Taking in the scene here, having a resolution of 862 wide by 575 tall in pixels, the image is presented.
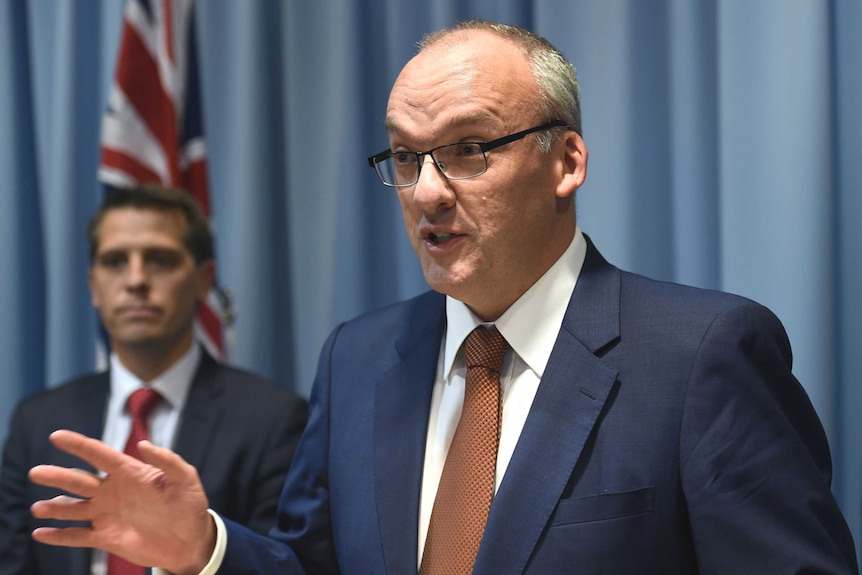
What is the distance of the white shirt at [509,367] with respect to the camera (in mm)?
1505

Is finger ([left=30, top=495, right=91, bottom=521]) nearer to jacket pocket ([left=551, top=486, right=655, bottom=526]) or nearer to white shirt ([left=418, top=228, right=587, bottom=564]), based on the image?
white shirt ([left=418, top=228, right=587, bottom=564])

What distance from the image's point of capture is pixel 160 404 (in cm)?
258

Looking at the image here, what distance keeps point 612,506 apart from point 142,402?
60.3 inches

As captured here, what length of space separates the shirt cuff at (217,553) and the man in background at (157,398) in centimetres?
83

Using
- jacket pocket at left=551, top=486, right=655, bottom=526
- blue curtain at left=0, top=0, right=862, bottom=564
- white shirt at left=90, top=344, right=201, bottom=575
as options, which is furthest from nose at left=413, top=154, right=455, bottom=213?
white shirt at left=90, top=344, right=201, bottom=575

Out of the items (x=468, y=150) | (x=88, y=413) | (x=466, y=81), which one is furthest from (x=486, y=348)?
(x=88, y=413)

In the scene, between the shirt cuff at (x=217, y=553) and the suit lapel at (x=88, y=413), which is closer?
the shirt cuff at (x=217, y=553)

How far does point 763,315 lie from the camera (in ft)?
4.66

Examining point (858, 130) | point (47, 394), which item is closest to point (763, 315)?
point (858, 130)

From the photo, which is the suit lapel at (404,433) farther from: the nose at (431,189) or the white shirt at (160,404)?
the white shirt at (160,404)

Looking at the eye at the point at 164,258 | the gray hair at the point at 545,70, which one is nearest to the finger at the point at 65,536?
the gray hair at the point at 545,70

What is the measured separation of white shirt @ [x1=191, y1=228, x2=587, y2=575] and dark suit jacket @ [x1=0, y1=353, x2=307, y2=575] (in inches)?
34.1

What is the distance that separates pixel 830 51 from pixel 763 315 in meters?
0.95

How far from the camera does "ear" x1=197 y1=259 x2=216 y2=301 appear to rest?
8.84ft
